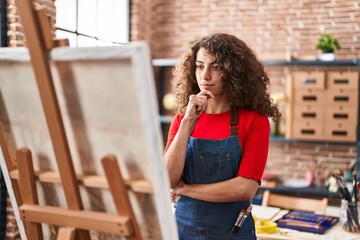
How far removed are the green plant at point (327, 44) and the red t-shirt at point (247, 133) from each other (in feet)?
8.92

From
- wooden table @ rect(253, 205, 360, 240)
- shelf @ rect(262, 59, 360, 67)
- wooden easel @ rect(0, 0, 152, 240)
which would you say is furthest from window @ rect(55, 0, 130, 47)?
wooden easel @ rect(0, 0, 152, 240)

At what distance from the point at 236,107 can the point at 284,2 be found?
10.4ft

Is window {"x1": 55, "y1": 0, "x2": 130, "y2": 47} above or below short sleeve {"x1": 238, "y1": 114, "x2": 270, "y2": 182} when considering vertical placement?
above

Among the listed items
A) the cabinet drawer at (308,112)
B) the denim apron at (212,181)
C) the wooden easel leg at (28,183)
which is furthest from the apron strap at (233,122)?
the cabinet drawer at (308,112)

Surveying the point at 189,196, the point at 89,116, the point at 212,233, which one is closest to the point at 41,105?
the point at 89,116

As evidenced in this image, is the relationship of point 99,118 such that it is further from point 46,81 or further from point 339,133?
point 339,133

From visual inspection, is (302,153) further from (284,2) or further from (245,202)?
Answer: (245,202)

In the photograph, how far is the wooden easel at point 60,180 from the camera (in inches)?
49.9

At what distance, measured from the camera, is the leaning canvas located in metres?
1.17

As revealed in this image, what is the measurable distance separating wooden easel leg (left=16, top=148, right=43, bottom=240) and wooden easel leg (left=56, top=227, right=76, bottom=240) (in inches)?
4.9

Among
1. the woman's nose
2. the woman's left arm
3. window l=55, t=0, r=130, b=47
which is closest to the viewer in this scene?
the woman's left arm

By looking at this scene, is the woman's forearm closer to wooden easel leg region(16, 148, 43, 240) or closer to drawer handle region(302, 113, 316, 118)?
wooden easel leg region(16, 148, 43, 240)

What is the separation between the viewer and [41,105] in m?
1.37

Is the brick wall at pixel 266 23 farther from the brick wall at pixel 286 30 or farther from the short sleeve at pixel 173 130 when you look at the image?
the short sleeve at pixel 173 130
